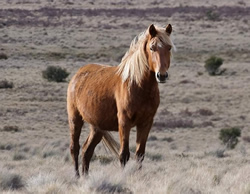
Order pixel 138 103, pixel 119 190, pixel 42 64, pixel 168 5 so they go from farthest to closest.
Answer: pixel 168 5 → pixel 42 64 → pixel 138 103 → pixel 119 190

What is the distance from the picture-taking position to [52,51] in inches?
1703

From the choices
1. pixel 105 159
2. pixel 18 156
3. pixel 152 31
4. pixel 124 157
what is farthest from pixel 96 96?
pixel 18 156

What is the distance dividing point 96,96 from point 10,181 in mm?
1836

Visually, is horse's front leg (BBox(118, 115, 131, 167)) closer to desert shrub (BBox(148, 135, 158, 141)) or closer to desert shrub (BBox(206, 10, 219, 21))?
desert shrub (BBox(148, 135, 158, 141))

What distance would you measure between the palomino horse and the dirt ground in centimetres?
59

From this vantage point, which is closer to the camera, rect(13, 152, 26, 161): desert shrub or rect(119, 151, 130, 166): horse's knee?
rect(119, 151, 130, 166): horse's knee

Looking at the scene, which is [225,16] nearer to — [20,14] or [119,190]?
[20,14]

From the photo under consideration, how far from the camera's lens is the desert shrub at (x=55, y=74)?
103 ft

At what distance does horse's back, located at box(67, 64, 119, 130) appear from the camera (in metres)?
9.02

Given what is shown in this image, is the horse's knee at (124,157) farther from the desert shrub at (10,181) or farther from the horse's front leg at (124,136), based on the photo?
the desert shrub at (10,181)

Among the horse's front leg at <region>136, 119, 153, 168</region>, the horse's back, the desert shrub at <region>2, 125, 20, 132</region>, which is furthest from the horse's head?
the desert shrub at <region>2, 125, 20, 132</region>

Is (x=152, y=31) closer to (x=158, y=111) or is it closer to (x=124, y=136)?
(x=124, y=136)

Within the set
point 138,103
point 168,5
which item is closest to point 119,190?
point 138,103

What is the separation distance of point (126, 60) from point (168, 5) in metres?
79.7
